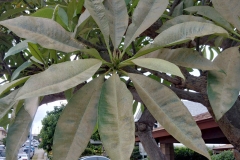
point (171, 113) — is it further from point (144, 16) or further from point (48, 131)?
point (48, 131)

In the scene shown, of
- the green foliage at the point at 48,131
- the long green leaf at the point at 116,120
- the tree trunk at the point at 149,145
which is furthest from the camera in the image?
the green foliage at the point at 48,131

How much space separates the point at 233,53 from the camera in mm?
651

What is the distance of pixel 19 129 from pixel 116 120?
9.0 inches

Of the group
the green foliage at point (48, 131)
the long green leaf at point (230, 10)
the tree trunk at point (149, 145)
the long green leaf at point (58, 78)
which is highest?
the green foliage at point (48, 131)

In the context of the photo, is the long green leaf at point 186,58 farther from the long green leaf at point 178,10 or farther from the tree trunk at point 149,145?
the tree trunk at point 149,145

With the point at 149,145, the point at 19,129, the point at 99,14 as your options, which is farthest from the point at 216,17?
the point at 149,145

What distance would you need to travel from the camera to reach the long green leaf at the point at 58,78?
45 centimetres

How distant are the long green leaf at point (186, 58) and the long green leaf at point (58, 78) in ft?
0.48

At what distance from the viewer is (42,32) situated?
1.82ft

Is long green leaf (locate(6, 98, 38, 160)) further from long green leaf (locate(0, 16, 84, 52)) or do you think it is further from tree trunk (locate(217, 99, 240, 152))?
tree trunk (locate(217, 99, 240, 152))

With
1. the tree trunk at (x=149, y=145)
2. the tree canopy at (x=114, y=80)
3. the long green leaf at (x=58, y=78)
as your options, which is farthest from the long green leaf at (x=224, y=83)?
the tree trunk at (x=149, y=145)

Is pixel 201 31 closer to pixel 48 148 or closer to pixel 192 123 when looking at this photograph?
pixel 192 123

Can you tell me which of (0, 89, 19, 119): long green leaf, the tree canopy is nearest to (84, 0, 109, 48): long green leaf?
the tree canopy

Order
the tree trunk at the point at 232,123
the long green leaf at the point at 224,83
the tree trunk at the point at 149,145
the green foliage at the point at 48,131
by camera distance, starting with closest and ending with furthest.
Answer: the long green leaf at the point at 224,83
the tree trunk at the point at 232,123
the tree trunk at the point at 149,145
the green foliage at the point at 48,131
